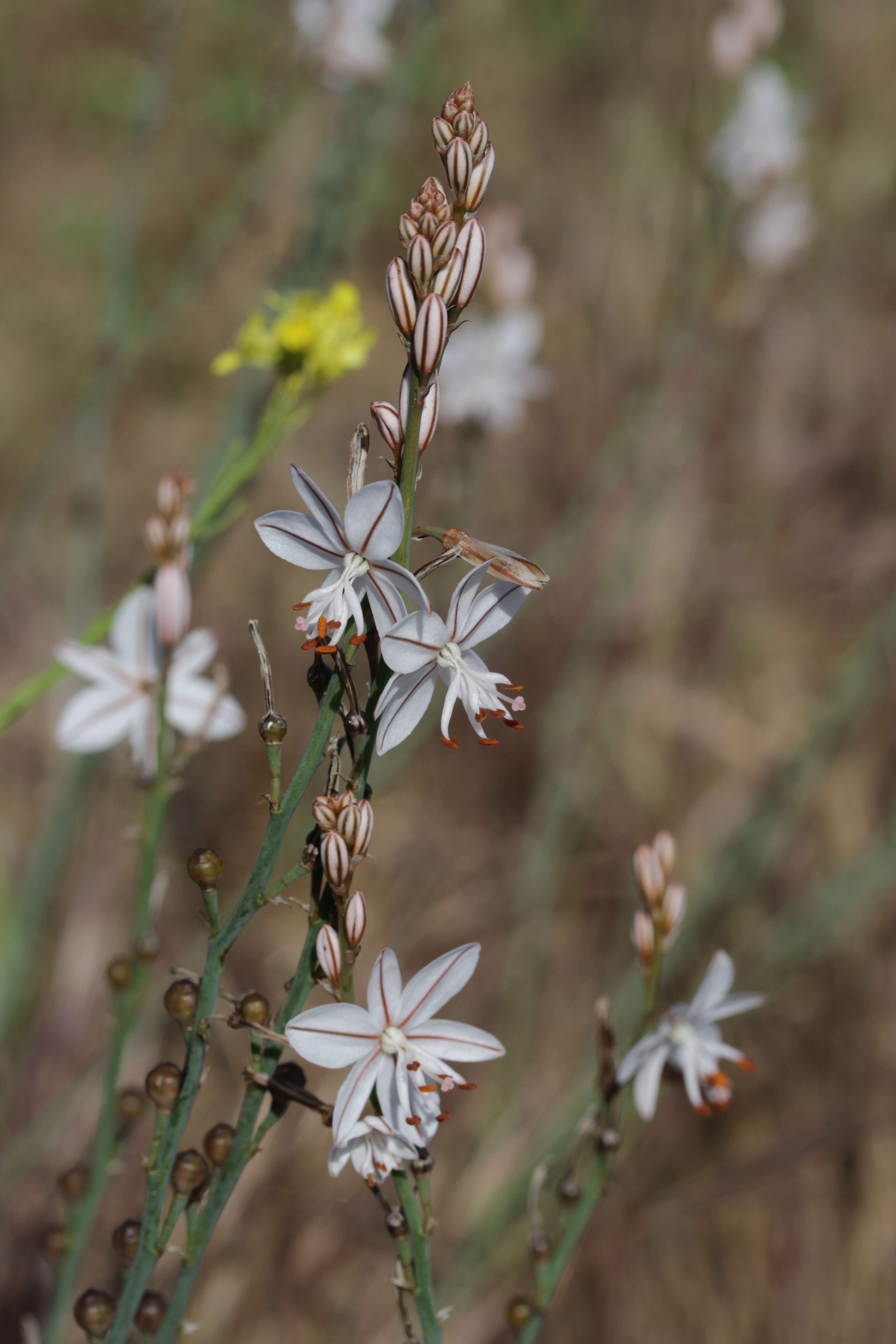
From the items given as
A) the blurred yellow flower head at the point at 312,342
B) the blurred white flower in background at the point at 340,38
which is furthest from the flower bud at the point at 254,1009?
the blurred white flower in background at the point at 340,38

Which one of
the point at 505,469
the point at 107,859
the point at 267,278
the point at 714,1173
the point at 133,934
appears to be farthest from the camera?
the point at 505,469

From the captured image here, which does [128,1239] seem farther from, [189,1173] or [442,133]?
[442,133]

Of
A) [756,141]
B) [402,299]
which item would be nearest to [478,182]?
[402,299]

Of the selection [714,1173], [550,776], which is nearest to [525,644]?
[550,776]

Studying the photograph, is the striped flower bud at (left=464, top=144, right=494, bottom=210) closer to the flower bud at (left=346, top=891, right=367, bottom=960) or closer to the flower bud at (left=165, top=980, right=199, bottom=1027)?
the flower bud at (left=346, top=891, right=367, bottom=960)

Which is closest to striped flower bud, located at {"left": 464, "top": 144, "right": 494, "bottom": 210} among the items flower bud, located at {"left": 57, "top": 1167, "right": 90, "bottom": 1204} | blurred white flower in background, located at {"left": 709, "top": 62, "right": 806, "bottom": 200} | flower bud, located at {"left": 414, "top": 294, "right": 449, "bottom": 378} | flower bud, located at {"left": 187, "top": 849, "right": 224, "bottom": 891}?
flower bud, located at {"left": 414, "top": 294, "right": 449, "bottom": 378}

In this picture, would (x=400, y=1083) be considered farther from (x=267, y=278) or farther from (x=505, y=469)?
(x=505, y=469)
